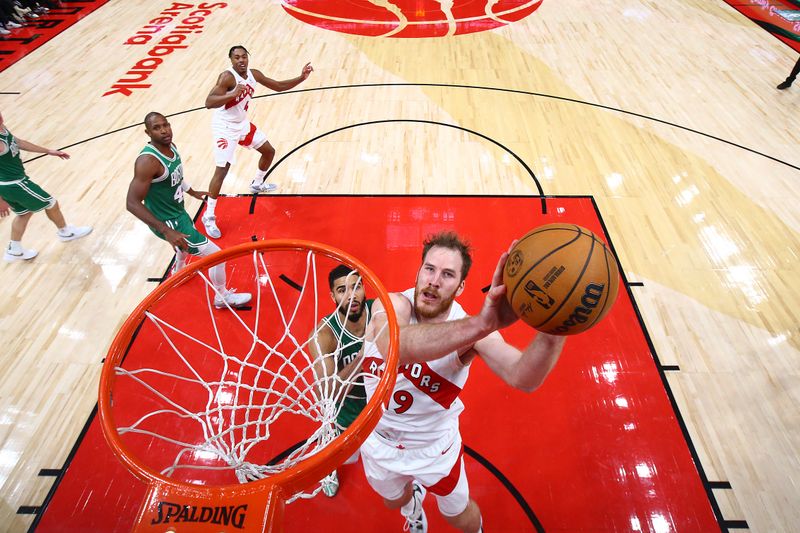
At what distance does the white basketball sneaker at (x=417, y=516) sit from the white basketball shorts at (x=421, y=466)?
1.01 ft

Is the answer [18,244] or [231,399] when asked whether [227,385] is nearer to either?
[231,399]

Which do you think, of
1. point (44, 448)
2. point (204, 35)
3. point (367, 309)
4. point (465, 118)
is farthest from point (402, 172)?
point (204, 35)

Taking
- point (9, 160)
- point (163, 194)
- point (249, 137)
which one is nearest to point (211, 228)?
point (249, 137)

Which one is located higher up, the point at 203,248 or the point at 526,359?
the point at 526,359

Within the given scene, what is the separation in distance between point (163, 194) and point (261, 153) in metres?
1.79

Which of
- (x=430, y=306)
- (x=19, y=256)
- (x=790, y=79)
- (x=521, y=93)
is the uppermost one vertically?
(x=430, y=306)

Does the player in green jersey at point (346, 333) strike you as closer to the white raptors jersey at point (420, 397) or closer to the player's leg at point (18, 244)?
the white raptors jersey at point (420, 397)

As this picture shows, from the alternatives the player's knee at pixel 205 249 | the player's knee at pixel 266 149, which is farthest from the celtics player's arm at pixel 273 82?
the player's knee at pixel 205 249

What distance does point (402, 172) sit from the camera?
17.8 ft

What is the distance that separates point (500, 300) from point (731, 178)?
5.30 m

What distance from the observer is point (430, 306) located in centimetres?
210

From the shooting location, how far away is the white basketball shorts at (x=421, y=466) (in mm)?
2168

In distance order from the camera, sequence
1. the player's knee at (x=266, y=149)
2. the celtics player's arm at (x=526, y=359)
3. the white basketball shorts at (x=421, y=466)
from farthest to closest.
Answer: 1. the player's knee at (x=266, y=149)
2. the white basketball shorts at (x=421, y=466)
3. the celtics player's arm at (x=526, y=359)

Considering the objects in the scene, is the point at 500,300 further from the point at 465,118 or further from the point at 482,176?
the point at 465,118
